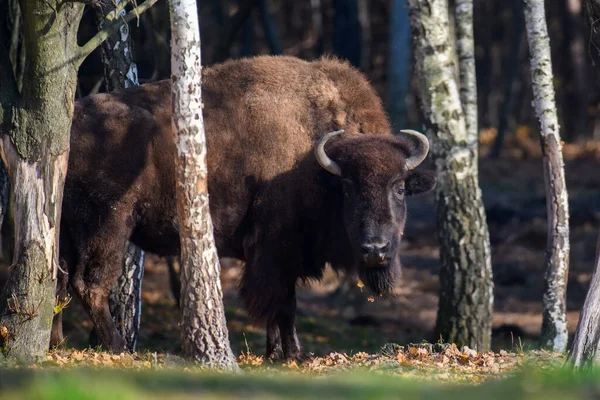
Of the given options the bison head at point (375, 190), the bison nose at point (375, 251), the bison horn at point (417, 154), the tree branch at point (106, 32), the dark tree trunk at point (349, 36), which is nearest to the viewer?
the tree branch at point (106, 32)

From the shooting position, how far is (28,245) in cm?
728

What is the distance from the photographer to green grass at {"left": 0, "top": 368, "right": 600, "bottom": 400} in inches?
167

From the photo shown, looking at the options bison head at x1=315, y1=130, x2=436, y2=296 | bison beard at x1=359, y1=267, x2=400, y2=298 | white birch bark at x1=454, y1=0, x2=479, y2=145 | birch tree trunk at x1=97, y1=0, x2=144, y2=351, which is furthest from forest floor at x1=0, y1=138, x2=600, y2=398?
white birch bark at x1=454, y1=0, x2=479, y2=145

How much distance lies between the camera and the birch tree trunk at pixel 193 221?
7039 millimetres

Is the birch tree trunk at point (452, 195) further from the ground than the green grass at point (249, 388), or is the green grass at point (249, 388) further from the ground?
the birch tree trunk at point (452, 195)

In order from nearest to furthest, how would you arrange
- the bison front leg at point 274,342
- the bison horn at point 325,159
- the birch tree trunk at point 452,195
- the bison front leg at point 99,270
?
the bison front leg at point 99,270
the bison horn at point 325,159
the bison front leg at point 274,342
the birch tree trunk at point 452,195

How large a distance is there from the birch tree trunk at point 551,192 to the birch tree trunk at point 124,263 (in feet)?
14.7

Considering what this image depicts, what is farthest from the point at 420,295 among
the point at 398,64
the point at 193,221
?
the point at 193,221

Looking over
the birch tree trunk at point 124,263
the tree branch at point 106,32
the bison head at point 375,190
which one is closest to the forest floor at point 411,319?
the birch tree trunk at point 124,263

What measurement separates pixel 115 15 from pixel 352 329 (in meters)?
7.66

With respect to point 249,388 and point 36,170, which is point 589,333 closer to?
point 249,388

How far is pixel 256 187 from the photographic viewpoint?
9070mm

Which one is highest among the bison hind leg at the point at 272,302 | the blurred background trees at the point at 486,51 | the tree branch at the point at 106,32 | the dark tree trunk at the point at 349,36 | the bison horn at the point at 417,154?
the blurred background trees at the point at 486,51

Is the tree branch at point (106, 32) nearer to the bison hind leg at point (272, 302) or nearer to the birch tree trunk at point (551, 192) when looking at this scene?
the bison hind leg at point (272, 302)
